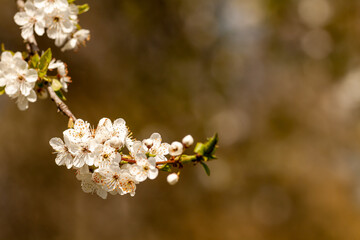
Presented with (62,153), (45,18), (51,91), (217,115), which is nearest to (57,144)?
(62,153)

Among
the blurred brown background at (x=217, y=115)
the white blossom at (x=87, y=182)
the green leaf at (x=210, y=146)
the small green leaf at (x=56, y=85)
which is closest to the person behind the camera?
the green leaf at (x=210, y=146)

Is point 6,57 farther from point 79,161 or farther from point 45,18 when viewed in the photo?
point 79,161

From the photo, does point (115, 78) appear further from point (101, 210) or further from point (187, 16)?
point (101, 210)

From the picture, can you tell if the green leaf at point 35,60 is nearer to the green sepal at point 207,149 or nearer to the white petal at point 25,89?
the white petal at point 25,89

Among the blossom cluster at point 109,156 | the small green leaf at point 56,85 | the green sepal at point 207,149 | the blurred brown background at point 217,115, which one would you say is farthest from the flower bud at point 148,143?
the blurred brown background at point 217,115

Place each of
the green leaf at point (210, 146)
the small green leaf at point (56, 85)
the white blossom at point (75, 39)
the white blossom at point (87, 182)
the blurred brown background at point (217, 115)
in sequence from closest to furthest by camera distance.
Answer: the green leaf at point (210, 146)
the white blossom at point (87, 182)
the small green leaf at point (56, 85)
the white blossom at point (75, 39)
the blurred brown background at point (217, 115)

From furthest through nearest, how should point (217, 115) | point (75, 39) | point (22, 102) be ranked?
1. point (217, 115)
2. point (75, 39)
3. point (22, 102)

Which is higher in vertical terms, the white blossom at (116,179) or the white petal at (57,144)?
the white petal at (57,144)
